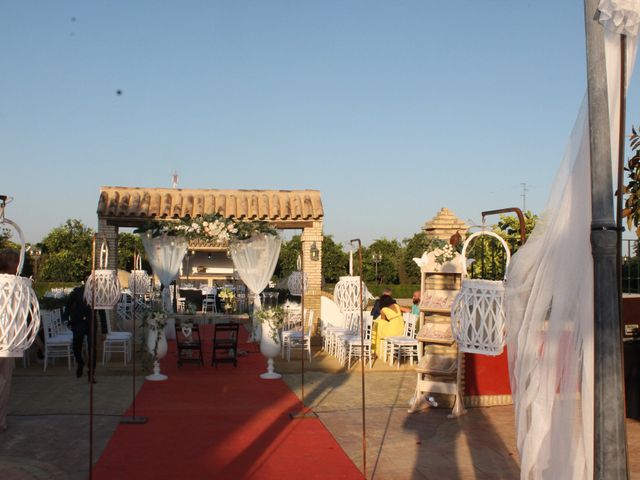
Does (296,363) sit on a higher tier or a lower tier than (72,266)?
lower

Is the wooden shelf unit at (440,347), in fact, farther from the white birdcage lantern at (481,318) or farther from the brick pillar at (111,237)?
the brick pillar at (111,237)

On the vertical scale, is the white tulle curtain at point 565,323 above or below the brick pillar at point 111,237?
below

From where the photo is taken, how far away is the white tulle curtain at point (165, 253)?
1267 cm

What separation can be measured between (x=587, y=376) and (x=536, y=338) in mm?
340

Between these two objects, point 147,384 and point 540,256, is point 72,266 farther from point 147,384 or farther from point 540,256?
point 540,256

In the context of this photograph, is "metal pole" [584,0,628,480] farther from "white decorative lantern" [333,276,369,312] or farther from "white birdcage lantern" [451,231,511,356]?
"white decorative lantern" [333,276,369,312]

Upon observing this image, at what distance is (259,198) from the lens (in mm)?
15125

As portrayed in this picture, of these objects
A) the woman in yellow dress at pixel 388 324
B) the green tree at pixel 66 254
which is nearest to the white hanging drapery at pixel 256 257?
the woman in yellow dress at pixel 388 324

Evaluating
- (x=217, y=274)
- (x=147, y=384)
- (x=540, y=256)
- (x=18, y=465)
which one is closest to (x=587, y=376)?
(x=540, y=256)

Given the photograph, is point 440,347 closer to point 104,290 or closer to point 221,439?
point 221,439

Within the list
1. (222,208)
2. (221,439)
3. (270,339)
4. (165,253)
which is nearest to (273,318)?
(270,339)

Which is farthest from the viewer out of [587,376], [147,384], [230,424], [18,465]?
[147,384]

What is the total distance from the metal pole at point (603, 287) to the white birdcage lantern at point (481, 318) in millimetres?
2815

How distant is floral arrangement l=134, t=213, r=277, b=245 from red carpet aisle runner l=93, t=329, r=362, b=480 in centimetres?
295
